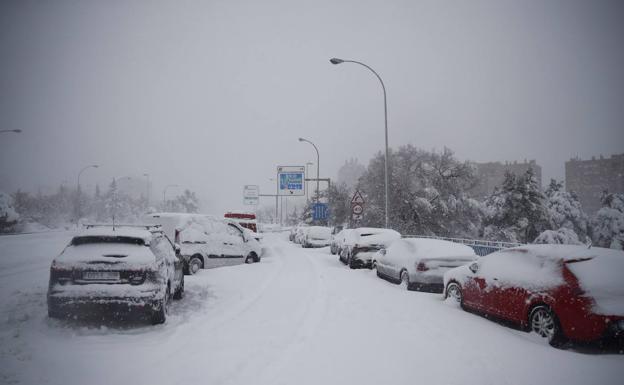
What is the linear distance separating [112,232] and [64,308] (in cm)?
134

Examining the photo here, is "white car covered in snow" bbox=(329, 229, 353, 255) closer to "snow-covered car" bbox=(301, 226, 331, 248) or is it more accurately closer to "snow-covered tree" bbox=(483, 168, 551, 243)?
"snow-covered car" bbox=(301, 226, 331, 248)

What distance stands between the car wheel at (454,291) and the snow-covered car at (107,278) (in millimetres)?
6171

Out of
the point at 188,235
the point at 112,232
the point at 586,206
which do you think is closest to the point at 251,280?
the point at 188,235

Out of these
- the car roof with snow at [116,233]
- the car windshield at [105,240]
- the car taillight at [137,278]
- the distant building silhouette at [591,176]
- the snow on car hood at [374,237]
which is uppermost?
the distant building silhouette at [591,176]

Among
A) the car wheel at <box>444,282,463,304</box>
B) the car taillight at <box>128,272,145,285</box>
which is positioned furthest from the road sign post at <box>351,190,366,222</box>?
the car taillight at <box>128,272,145,285</box>

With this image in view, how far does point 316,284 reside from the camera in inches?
419

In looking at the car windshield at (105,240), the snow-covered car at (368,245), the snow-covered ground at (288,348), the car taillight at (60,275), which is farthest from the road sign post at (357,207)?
the car taillight at (60,275)

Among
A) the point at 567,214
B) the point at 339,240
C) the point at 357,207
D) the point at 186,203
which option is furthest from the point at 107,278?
the point at 186,203

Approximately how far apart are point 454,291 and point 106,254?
7.18 meters

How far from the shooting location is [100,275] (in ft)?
18.2

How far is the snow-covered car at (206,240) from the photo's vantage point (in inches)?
484

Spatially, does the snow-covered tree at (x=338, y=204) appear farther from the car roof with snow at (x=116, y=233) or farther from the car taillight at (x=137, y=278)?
the car taillight at (x=137, y=278)

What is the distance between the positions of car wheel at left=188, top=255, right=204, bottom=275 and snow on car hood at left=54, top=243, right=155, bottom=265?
6.46 meters

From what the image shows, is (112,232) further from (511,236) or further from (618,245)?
(618,245)
